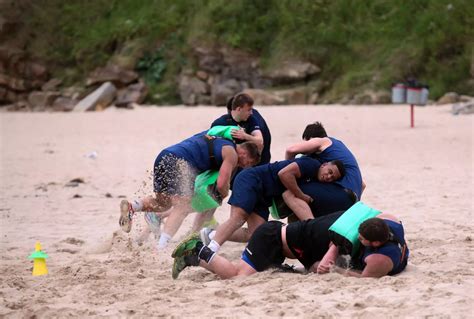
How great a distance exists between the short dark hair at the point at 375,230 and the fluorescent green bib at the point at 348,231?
7.9 inches

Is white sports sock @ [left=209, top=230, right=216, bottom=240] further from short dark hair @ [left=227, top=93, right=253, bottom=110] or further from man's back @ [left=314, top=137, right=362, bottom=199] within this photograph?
short dark hair @ [left=227, top=93, right=253, bottom=110]

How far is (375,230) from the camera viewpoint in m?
6.00

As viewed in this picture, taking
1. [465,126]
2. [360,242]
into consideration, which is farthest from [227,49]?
[360,242]

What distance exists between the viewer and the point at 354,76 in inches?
899

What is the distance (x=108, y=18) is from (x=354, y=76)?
9.77 metres

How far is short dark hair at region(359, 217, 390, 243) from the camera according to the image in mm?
6000

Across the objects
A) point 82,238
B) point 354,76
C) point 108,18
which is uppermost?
point 108,18

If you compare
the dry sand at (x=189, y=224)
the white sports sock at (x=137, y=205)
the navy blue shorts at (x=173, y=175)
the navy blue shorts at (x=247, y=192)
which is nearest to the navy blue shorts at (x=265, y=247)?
the dry sand at (x=189, y=224)

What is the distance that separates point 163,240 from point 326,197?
5.15 feet

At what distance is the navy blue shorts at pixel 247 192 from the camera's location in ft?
23.6

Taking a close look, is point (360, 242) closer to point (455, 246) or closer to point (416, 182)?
point (455, 246)

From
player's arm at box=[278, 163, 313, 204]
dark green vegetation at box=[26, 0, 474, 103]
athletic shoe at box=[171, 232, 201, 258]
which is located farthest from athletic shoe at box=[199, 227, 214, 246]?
dark green vegetation at box=[26, 0, 474, 103]

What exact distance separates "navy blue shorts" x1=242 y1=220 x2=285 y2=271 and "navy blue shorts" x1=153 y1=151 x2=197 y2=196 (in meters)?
1.48

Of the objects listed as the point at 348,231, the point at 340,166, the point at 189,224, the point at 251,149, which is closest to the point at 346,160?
the point at 340,166
